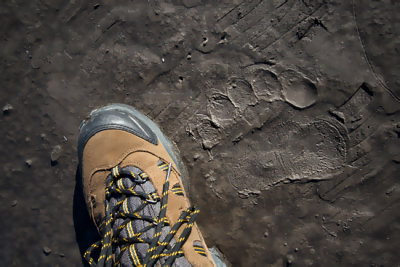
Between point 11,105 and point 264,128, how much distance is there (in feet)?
5.56

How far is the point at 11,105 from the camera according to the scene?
173 cm

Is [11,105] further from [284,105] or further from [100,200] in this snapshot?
[284,105]

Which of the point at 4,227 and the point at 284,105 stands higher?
the point at 284,105

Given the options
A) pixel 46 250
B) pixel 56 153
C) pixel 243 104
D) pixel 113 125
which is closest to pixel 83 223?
pixel 46 250

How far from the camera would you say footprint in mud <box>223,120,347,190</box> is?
Result: 153cm

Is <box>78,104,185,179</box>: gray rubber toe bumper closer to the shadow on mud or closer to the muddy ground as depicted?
the muddy ground

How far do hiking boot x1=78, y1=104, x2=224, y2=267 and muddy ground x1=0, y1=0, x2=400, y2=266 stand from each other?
15 centimetres

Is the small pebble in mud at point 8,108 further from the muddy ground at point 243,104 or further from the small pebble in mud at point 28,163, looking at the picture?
the small pebble in mud at point 28,163

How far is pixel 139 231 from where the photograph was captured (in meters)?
1.45

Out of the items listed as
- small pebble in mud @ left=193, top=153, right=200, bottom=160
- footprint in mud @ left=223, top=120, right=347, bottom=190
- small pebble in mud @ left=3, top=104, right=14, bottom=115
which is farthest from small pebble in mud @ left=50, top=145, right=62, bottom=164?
footprint in mud @ left=223, top=120, right=347, bottom=190

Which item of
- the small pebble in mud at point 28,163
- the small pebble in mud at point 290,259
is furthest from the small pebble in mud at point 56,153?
the small pebble in mud at point 290,259

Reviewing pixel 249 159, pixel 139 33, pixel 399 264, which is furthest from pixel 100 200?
pixel 399 264

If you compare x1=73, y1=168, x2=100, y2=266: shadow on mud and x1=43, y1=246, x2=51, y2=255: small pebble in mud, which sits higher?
Result: x1=73, y1=168, x2=100, y2=266: shadow on mud

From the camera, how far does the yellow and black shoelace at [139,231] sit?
1383mm
